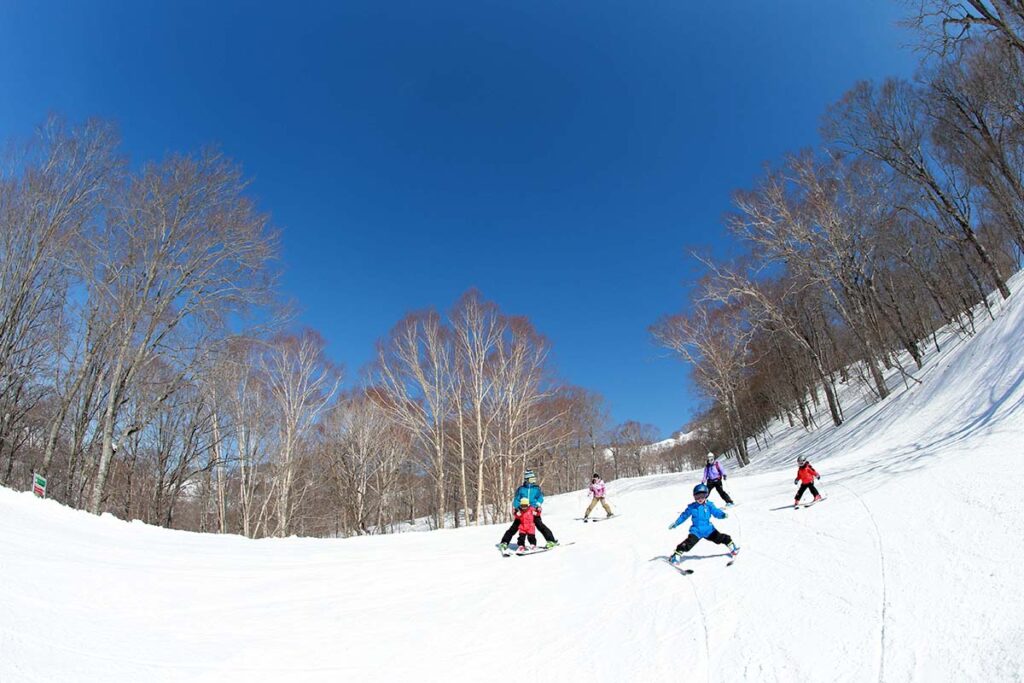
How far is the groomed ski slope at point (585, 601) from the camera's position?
3.73 m

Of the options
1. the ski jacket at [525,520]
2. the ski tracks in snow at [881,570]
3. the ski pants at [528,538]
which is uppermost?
the ski jacket at [525,520]

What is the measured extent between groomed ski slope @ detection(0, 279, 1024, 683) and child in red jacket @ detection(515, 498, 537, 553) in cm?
49

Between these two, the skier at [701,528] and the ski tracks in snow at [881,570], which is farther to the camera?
the skier at [701,528]

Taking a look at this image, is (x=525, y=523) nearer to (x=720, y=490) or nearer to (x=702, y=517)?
(x=702, y=517)

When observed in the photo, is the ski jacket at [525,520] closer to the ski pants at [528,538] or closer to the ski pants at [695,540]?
the ski pants at [528,538]

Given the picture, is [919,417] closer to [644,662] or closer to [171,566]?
[644,662]

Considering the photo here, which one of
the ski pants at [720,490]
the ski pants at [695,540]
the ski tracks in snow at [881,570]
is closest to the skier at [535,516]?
the ski pants at [695,540]

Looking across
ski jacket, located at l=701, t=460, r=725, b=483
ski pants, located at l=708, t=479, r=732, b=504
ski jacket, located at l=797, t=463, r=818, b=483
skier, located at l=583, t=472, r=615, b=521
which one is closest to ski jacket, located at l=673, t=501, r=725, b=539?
ski jacket, located at l=797, t=463, r=818, b=483

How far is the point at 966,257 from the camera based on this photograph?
26.4 metres

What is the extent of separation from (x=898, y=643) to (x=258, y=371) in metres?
25.7

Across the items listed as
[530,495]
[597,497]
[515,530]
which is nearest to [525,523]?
[515,530]

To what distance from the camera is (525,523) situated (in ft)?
31.5

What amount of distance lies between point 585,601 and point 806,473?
6.00m

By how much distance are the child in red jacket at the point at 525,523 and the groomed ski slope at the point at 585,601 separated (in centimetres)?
49
